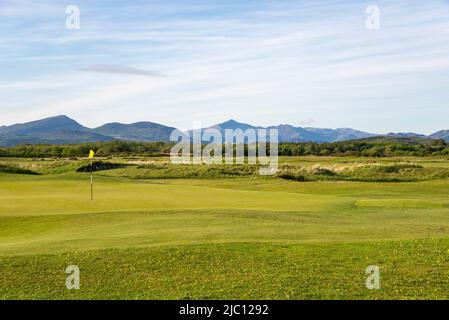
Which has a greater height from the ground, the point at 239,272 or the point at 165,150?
the point at 165,150

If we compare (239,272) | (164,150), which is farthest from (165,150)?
(239,272)

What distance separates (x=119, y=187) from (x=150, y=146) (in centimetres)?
12747

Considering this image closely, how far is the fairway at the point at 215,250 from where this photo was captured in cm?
1438

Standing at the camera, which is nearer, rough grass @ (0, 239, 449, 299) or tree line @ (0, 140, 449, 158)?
rough grass @ (0, 239, 449, 299)

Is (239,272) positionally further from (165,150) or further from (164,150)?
(164,150)

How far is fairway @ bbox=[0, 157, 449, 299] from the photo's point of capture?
47.2ft

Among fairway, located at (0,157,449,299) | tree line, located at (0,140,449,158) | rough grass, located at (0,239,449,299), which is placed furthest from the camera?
tree line, located at (0,140,449,158)

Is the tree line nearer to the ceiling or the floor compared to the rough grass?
nearer to the ceiling

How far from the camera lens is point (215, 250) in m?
18.4

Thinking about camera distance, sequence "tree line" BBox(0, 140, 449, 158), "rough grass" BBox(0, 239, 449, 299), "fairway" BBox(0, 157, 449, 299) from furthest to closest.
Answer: "tree line" BBox(0, 140, 449, 158) → "fairway" BBox(0, 157, 449, 299) → "rough grass" BBox(0, 239, 449, 299)

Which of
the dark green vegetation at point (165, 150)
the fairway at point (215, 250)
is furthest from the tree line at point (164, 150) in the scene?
the fairway at point (215, 250)

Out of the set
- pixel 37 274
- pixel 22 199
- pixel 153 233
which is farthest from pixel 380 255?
pixel 22 199

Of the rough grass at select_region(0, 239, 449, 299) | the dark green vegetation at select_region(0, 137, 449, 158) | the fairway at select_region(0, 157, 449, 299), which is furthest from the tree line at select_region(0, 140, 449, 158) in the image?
the rough grass at select_region(0, 239, 449, 299)

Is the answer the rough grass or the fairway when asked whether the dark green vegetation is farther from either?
the rough grass
